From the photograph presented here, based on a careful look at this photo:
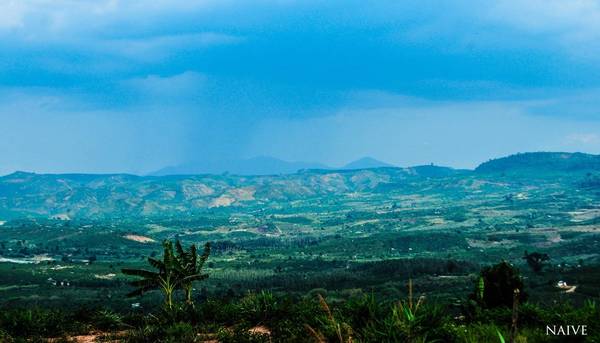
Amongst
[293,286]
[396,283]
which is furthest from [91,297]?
[396,283]

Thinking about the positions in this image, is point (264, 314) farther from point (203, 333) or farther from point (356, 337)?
point (356, 337)

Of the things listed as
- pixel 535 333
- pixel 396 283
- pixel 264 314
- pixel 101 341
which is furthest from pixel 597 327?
pixel 396 283

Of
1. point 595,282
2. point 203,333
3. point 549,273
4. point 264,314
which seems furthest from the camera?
point 549,273

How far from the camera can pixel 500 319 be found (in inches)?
822

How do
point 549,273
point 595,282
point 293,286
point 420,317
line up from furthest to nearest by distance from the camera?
point 293,286 → point 549,273 → point 595,282 → point 420,317

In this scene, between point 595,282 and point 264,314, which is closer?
point 264,314

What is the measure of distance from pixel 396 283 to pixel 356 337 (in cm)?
11413

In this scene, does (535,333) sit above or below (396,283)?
above

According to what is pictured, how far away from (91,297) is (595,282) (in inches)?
3876

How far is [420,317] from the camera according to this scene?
54.2 ft

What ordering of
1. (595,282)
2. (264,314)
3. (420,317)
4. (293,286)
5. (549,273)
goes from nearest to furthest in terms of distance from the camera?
(420,317) < (264,314) < (595,282) < (549,273) < (293,286)

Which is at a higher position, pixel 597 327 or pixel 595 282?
pixel 597 327

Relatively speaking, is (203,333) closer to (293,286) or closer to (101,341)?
(101,341)

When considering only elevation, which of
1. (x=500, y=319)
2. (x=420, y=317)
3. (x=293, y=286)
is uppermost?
(x=420, y=317)
